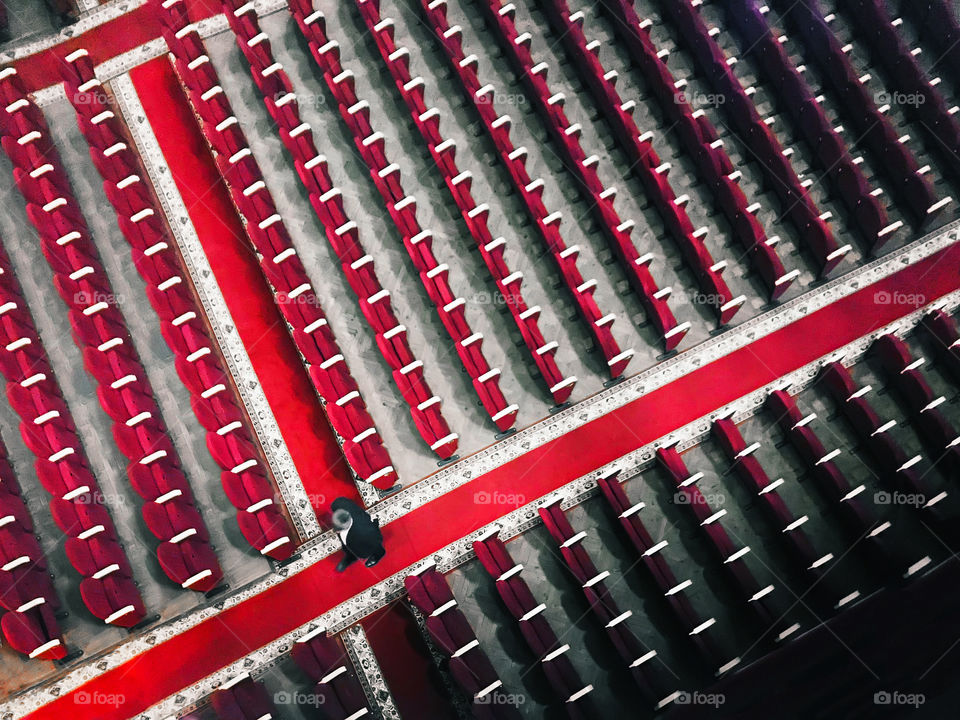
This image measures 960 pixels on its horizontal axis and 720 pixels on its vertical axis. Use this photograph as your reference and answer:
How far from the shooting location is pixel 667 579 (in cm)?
110

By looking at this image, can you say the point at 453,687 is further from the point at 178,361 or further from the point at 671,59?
the point at 671,59

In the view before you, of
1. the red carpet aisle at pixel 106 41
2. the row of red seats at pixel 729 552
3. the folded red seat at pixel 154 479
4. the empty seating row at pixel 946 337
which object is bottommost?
the row of red seats at pixel 729 552

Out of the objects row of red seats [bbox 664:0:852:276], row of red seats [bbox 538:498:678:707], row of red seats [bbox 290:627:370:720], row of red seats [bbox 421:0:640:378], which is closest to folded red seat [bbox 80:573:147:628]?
row of red seats [bbox 290:627:370:720]

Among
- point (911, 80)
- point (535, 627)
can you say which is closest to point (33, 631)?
point (535, 627)

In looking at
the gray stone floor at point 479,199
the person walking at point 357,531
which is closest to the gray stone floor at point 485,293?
the gray stone floor at point 479,199

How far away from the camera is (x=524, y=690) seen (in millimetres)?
1143

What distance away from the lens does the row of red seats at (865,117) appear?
1.26 meters

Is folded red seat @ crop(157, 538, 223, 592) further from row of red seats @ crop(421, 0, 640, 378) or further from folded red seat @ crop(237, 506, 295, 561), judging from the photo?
row of red seats @ crop(421, 0, 640, 378)

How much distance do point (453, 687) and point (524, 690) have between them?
0.32 ft

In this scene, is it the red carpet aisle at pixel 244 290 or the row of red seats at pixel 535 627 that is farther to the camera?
the red carpet aisle at pixel 244 290

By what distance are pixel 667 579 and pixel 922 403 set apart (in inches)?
17.4

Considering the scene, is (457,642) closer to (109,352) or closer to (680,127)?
(109,352)

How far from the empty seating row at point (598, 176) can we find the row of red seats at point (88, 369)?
2.34 ft

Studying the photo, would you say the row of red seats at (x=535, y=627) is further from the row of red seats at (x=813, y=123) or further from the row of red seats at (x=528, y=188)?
the row of red seats at (x=813, y=123)
